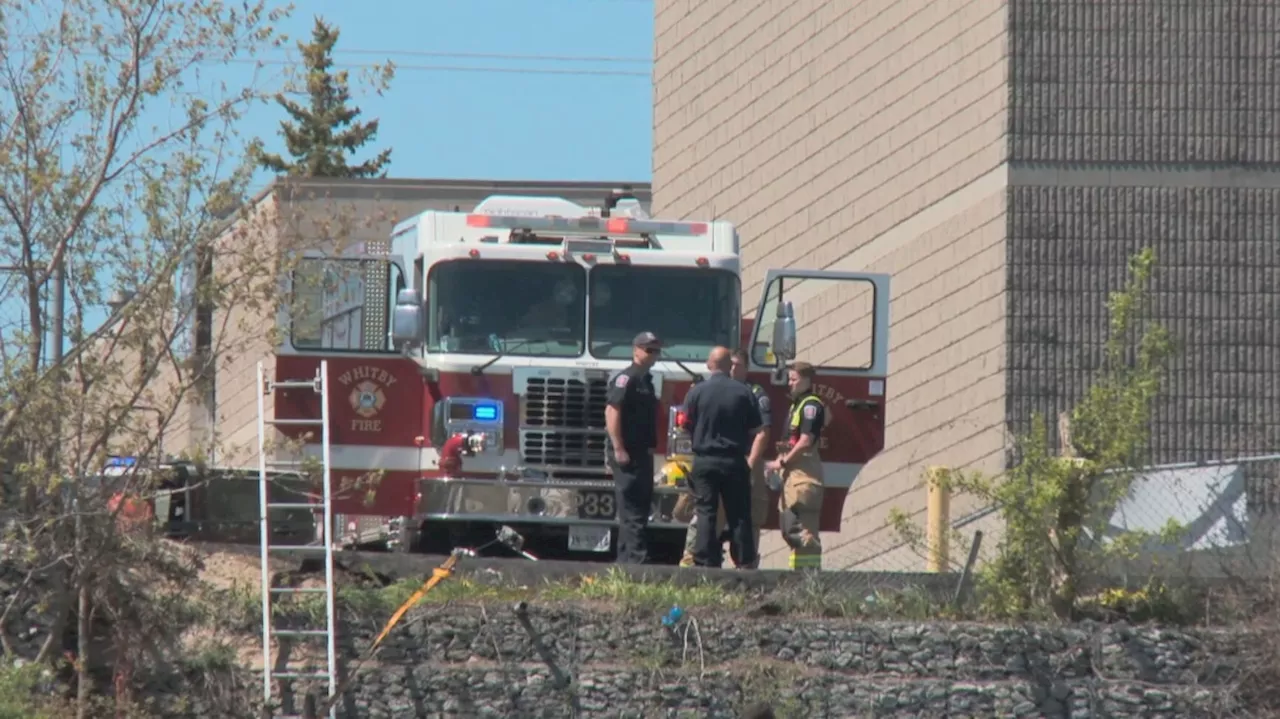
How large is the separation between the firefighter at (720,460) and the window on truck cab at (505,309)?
6.53 ft

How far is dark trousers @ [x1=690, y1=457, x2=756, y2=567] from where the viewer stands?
15.3m

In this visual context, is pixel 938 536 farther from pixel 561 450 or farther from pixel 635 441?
pixel 561 450

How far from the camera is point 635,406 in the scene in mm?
15531

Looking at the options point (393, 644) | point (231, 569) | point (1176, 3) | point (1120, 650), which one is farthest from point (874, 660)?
point (1176, 3)

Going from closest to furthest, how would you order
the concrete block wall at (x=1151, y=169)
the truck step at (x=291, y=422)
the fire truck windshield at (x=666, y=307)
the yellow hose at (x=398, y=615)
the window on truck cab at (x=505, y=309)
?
the yellow hose at (x=398, y=615)
the truck step at (x=291, y=422)
the window on truck cab at (x=505, y=309)
the fire truck windshield at (x=666, y=307)
the concrete block wall at (x=1151, y=169)

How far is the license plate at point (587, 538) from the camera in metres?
16.7

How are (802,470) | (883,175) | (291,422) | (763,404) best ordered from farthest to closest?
(883,175) < (763,404) < (802,470) < (291,422)

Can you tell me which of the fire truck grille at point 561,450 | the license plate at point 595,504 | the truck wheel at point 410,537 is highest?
the fire truck grille at point 561,450

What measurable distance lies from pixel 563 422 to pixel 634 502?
1510 mm

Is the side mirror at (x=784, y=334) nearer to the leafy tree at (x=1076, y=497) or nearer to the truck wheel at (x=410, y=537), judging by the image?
the truck wheel at (x=410, y=537)

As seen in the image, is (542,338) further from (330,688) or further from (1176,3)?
(1176,3)

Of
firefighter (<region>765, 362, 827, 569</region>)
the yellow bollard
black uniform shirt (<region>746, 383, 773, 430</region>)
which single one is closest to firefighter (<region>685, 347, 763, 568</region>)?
black uniform shirt (<region>746, 383, 773, 430</region>)

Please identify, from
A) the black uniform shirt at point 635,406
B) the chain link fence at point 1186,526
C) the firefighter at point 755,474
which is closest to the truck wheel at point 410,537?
the firefighter at point 755,474

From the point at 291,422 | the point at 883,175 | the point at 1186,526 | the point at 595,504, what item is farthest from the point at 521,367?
the point at 883,175
